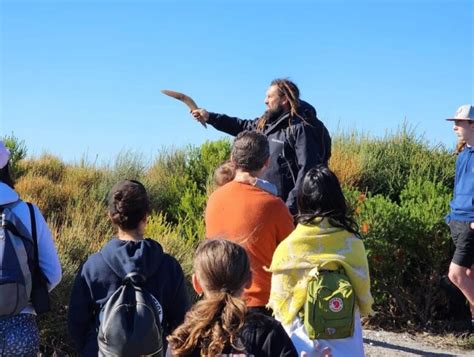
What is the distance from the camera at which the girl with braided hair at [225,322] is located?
2709 millimetres

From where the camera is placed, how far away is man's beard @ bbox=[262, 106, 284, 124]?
19.3ft

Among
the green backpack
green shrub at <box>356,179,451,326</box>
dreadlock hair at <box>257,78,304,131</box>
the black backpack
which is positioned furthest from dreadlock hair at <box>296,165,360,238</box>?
green shrub at <box>356,179,451,326</box>

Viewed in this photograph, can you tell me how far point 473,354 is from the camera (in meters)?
7.07

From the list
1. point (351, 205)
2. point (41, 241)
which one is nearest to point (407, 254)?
point (351, 205)

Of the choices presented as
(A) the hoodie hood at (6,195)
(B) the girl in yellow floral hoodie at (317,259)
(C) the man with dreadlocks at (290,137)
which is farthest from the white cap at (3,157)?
(C) the man with dreadlocks at (290,137)

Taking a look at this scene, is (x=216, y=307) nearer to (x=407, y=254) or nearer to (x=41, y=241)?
(x=41, y=241)

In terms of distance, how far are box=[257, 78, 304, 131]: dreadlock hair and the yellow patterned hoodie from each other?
2180mm

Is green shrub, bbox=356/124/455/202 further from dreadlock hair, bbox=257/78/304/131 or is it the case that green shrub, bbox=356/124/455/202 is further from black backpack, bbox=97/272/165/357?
black backpack, bbox=97/272/165/357

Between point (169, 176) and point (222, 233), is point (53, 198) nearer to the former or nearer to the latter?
point (169, 176)

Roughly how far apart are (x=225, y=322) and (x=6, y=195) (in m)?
1.68

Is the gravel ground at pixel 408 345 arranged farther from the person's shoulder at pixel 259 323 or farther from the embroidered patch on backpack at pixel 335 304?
the person's shoulder at pixel 259 323

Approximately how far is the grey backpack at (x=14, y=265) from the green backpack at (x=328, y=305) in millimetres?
1430

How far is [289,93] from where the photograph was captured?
19.2ft

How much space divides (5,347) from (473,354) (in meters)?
4.93
